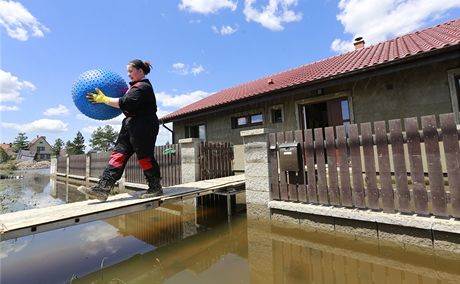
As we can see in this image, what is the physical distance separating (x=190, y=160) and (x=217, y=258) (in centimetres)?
427

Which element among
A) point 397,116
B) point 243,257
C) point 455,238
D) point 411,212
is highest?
point 397,116

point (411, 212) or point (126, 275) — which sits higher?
point (411, 212)

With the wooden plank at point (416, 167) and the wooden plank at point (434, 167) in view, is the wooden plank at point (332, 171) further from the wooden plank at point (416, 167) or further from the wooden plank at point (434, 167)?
the wooden plank at point (434, 167)

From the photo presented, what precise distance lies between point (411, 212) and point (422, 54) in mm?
4142

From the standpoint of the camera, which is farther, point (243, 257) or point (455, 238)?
point (243, 257)

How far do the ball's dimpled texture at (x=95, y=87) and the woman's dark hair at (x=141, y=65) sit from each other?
13.7 inches

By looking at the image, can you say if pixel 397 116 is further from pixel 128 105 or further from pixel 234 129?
pixel 128 105

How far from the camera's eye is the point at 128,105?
3625mm

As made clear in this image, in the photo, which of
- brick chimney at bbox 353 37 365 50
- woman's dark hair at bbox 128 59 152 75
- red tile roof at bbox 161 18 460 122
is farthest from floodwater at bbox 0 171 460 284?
brick chimney at bbox 353 37 365 50

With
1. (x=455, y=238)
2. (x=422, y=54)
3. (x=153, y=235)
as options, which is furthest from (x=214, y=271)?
(x=422, y=54)

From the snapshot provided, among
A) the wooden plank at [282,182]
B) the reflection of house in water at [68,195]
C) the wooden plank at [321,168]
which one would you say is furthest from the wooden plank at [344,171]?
the reflection of house in water at [68,195]

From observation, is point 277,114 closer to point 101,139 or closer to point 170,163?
point 170,163

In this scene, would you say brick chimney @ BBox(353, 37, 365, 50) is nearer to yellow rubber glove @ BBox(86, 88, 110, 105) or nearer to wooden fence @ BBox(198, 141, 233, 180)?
wooden fence @ BBox(198, 141, 233, 180)

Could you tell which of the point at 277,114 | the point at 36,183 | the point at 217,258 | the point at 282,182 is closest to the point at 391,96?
the point at 277,114
